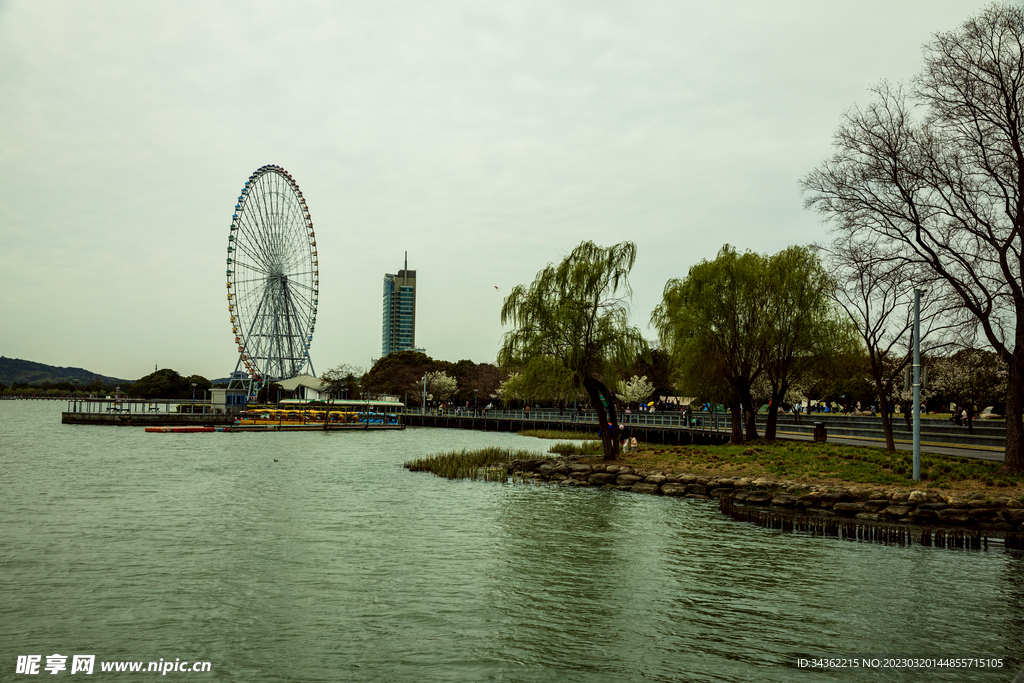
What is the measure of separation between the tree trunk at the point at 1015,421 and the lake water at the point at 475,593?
831 centimetres

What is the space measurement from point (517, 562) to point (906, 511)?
13008 millimetres

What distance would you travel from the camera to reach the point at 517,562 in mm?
16547

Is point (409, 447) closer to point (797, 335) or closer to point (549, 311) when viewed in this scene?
point (549, 311)

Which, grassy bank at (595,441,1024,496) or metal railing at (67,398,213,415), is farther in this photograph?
metal railing at (67,398,213,415)

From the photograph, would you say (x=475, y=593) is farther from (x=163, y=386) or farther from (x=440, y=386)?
A: (x=163, y=386)

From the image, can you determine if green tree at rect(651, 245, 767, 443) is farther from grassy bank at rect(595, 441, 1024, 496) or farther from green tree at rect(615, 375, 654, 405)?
green tree at rect(615, 375, 654, 405)

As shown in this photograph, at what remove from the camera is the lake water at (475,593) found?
10.4 metres

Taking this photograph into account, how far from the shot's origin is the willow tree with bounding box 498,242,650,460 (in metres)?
33.7

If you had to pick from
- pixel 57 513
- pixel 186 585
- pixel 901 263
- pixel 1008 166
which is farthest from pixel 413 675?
pixel 1008 166

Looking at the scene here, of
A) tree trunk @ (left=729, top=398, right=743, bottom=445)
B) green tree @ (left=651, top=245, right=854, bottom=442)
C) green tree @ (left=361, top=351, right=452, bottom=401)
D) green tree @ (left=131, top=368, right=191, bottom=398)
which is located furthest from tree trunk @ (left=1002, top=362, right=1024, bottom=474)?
green tree @ (left=131, top=368, right=191, bottom=398)

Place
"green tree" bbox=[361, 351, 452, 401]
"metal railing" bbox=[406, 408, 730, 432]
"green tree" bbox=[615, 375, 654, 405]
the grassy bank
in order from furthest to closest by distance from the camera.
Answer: "green tree" bbox=[361, 351, 452, 401]
"green tree" bbox=[615, 375, 654, 405]
"metal railing" bbox=[406, 408, 730, 432]
the grassy bank

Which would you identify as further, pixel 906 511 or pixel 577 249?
pixel 577 249

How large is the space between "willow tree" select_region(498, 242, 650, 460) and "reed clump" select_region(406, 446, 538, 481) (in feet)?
17.5

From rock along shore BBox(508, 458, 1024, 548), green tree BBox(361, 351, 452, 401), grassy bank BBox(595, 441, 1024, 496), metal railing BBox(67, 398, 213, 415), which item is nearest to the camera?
rock along shore BBox(508, 458, 1024, 548)
